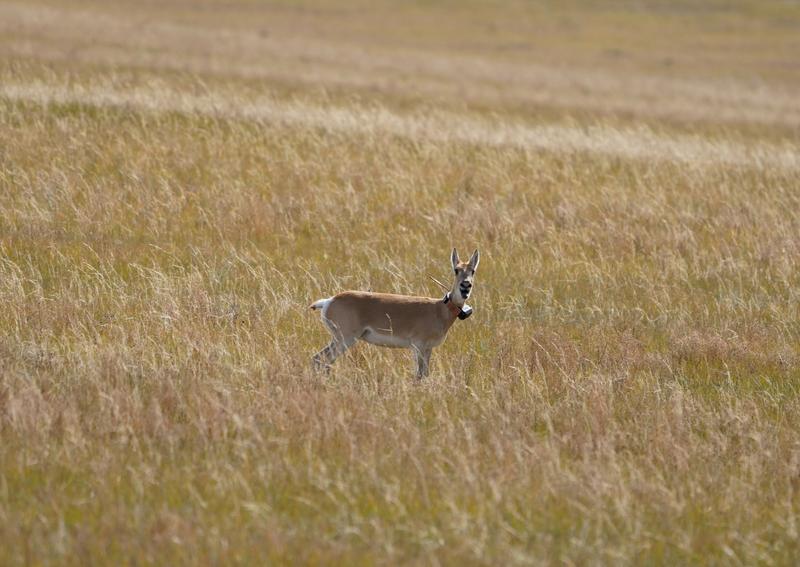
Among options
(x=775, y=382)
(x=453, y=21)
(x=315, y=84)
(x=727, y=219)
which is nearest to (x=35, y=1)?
(x=315, y=84)

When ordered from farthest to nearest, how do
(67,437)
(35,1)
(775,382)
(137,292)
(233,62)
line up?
(35,1) → (233,62) → (137,292) → (775,382) → (67,437)

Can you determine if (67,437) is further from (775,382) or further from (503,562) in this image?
(775,382)

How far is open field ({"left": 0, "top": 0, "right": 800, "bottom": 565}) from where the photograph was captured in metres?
6.55

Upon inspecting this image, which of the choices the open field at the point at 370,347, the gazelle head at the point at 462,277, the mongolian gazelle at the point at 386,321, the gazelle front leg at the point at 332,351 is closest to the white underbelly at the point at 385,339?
the mongolian gazelle at the point at 386,321

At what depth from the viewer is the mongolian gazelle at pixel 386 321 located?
9.25m

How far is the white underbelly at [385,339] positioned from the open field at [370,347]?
0.25 m

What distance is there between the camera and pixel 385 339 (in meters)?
9.30

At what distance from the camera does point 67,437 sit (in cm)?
726

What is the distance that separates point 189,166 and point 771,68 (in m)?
42.6

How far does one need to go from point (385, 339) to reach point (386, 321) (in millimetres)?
138

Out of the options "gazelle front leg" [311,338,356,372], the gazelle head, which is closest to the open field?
"gazelle front leg" [311,338,356,372]

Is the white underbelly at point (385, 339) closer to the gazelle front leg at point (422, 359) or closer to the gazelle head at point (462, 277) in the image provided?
the gazelle front leg at point (422, 359)

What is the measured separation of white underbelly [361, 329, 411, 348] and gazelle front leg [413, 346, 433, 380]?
0.09 m

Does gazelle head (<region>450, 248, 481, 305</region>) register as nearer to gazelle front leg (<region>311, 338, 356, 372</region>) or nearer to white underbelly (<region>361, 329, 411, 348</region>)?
white underbelly (<region>361, 329, 411, 348</region>)
